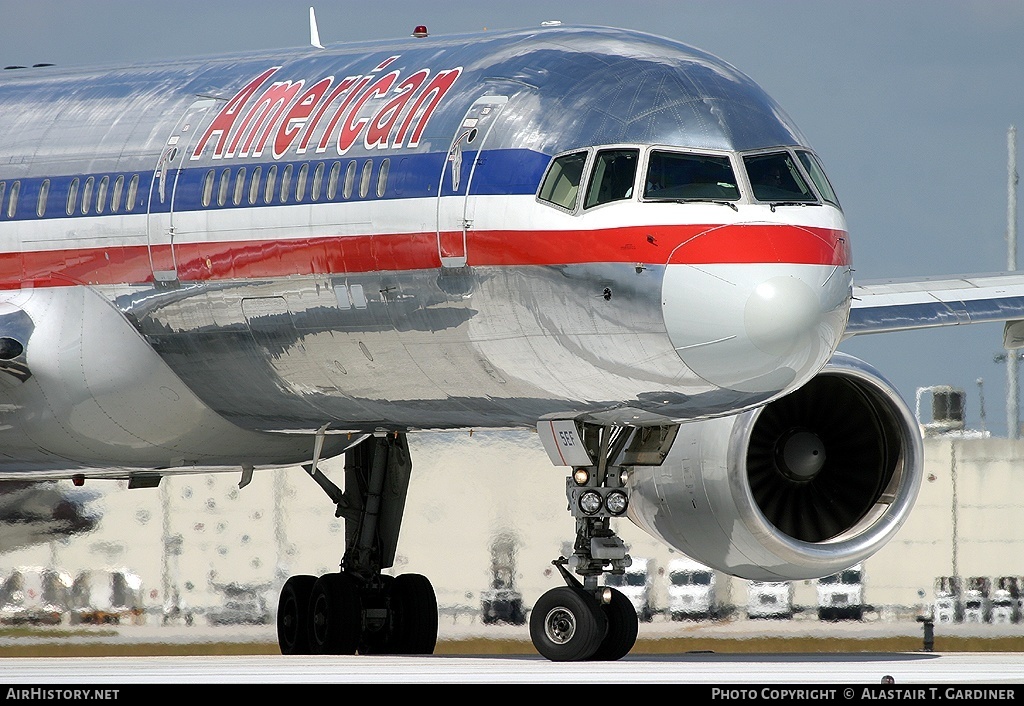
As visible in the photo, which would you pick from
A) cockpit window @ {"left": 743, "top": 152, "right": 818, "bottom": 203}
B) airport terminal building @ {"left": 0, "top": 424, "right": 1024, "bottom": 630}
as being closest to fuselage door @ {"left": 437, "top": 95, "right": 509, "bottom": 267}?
cockpit window @ {"left": 743, "top": 152, "right": 818, "bottom": 203}

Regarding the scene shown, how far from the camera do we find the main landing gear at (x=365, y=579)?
17969mm

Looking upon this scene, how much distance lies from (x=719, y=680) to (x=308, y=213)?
4.50 m

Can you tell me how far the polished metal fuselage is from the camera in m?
13.2

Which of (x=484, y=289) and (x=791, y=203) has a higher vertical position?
(x=791, y=203)

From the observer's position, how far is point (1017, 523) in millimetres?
25219

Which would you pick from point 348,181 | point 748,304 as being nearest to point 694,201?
point 748,304

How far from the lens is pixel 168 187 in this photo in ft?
49.8

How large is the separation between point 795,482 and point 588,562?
2.90m

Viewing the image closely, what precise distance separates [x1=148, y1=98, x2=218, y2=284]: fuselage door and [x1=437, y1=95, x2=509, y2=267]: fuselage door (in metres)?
2.24

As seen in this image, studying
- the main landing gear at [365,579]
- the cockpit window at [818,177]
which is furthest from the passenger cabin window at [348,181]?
the main landing gear at [365,579]

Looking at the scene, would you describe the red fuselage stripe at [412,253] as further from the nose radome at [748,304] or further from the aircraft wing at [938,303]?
the aircraft wing at [938,303]

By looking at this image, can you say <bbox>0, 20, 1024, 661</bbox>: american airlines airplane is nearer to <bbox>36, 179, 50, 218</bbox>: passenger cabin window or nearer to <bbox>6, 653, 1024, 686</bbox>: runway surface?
<bbox>36, 179, 50, 218</bbox>: passenger cabin window

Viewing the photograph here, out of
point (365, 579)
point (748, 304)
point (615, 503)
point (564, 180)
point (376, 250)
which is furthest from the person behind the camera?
point (365, 579)

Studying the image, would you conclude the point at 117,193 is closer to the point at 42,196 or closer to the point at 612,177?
the point at 42,196
